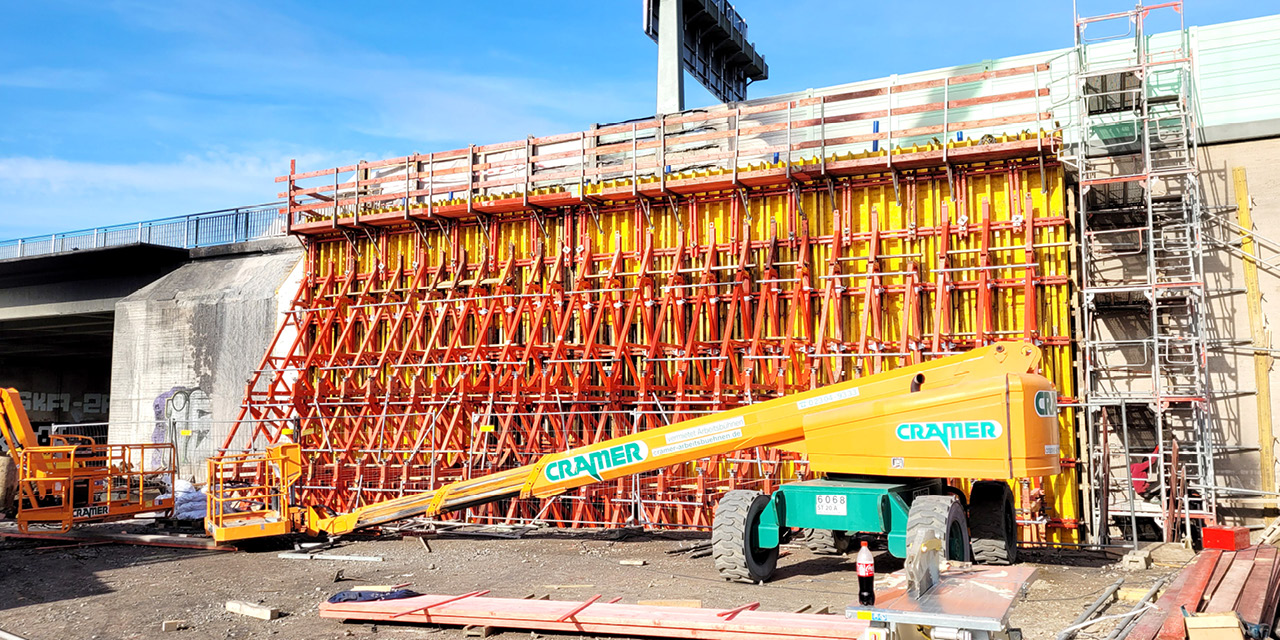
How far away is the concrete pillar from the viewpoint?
26891mm

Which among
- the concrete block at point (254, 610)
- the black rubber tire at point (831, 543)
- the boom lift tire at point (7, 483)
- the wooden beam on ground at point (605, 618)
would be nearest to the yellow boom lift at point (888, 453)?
the black rubber tire at point (831, 543)

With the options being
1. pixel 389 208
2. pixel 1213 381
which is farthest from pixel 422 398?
pixel 1213 381

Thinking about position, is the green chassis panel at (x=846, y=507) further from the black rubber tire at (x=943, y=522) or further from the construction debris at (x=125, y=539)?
the construction debris at (x=125, y=539)

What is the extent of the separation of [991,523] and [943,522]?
229 centimetres

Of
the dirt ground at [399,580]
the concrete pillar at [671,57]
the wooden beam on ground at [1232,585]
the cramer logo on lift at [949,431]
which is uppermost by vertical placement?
the concrete pillar at [671,57]

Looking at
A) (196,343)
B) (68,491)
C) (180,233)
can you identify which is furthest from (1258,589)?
(180,233)

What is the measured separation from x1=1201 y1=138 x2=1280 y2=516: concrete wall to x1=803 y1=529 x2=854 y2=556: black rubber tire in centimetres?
675

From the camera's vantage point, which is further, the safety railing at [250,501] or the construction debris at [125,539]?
the construction debris at [125,539]

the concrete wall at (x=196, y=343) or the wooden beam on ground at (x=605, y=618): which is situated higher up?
the concrete wall at (x=196, y=343)

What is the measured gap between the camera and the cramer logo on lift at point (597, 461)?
12.9 m

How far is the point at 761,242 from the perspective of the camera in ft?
64.3

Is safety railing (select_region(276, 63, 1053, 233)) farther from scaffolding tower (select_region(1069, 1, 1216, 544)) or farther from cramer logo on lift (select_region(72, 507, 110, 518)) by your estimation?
cramer logo on lift (select_region(72, 507, 110, 518))

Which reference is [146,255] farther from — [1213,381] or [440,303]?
[1213,381]

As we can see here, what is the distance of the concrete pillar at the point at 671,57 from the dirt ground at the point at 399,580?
549 inches
